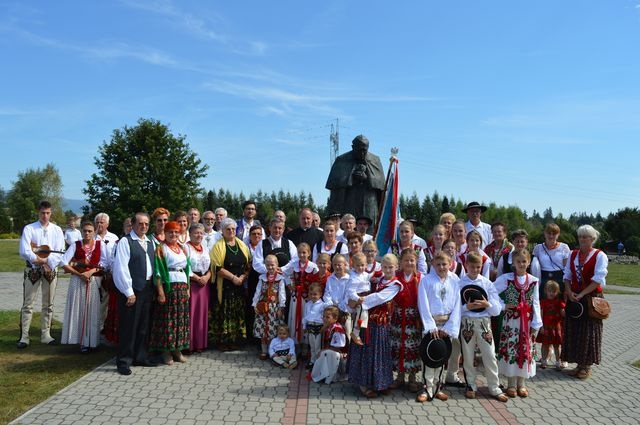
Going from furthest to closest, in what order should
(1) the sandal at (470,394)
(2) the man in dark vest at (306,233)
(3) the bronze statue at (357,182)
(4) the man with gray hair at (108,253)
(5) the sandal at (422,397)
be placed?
(3) the bronze statue at (357,182) → (2) the man in dark vest at (306,233) → (4) the man with gray hair at (108,253) → (1) the sandal at (470,394) → (5) the sandal at (422,397)

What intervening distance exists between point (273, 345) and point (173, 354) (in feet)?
4.35

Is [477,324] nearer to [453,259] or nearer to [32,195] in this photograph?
[453,259]

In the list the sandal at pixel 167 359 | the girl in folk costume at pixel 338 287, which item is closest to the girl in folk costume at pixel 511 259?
the girl in folk costume at pixel 338 287

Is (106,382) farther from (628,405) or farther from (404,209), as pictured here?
(404,209)

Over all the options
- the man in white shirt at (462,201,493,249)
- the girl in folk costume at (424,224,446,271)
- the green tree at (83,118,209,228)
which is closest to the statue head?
the man in white shirt at (462,201,493,249)

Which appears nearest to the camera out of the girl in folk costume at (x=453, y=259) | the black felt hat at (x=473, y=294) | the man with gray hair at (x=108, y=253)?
the black felt hat at (x=473, y=294)

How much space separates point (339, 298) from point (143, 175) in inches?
1055

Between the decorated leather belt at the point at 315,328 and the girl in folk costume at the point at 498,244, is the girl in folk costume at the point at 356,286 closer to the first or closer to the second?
the decorated leather belt at the point at 315,328

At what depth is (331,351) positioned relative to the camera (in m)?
5.78

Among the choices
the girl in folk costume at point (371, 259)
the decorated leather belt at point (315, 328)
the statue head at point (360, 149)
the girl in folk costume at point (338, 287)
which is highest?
the statue head at point (360, 149)

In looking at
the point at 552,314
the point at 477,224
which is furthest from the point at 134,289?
the point at 552,314

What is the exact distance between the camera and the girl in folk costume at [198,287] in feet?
22.0

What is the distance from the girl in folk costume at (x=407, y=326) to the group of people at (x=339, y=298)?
0.01 m

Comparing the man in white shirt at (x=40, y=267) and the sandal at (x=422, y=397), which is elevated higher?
the man in white shirt at (x=40, y=267)
